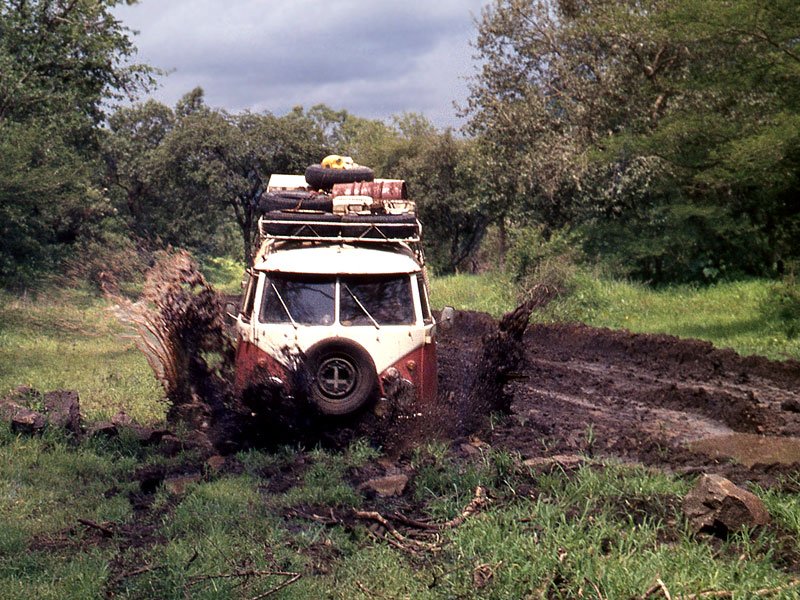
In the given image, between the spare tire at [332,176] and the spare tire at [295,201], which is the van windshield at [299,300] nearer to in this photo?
the spare tire at [295,201]

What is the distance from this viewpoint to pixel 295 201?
12391 millimetres

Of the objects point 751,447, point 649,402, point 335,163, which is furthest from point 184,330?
point 751,447

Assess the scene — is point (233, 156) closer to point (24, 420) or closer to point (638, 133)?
point (638, 133)

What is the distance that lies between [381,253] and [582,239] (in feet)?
64.5

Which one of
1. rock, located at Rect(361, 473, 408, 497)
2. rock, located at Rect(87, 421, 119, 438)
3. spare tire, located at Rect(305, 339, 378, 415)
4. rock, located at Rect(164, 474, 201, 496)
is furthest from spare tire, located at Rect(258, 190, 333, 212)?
rock, located at Rect(361, 473, 408, 497)

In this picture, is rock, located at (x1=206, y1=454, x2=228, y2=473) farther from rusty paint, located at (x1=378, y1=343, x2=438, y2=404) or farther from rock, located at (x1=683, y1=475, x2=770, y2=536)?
rock, located at (x1=683, y1=475, x2=770, y2=536)

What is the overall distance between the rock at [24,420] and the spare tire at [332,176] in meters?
4.96

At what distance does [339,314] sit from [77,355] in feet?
33.1

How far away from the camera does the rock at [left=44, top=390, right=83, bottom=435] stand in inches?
404

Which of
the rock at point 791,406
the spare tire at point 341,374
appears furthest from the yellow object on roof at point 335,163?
the rock at point 791,406

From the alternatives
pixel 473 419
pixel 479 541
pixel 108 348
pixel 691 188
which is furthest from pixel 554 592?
pixel 691 188

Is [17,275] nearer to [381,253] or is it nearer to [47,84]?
[47,84]

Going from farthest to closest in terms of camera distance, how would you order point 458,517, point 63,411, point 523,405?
point 523,405 → point 63,411 → point 458,517

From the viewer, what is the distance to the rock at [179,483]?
789 cm
